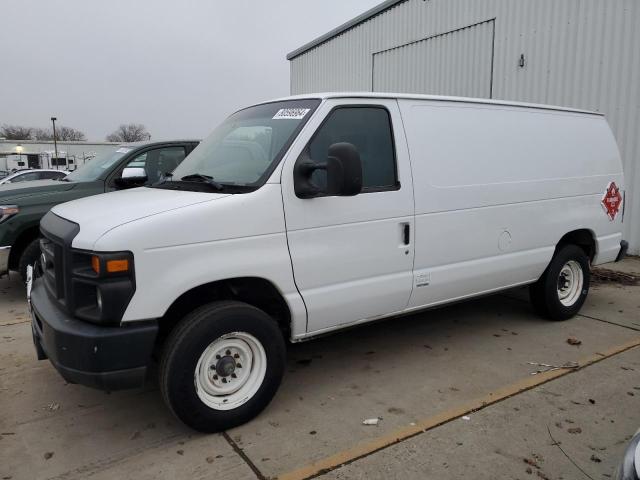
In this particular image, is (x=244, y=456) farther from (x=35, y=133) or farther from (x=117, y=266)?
(x=35, y=133)

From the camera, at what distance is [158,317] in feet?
9.66

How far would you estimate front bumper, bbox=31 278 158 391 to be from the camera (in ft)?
9.19

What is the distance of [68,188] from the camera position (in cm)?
645

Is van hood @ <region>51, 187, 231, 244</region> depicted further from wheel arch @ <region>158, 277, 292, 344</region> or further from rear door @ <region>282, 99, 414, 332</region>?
rear door @ <region>282, 99, 414, 332</region>

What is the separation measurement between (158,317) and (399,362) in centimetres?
227

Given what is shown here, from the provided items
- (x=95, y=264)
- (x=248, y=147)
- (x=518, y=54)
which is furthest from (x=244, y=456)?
(x=518, y=54)

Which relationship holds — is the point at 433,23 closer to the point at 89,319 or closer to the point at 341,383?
the point at 341,383

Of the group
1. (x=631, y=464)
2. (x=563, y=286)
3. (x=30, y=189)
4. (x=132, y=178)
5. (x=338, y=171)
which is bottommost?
(x=563, y=286)

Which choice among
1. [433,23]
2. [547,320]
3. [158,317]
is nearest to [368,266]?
[158,317]

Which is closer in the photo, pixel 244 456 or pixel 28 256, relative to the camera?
pixel 244 456

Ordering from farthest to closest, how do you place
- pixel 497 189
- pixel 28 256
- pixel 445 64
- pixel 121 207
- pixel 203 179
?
1. pixel 445 64
2. pixel 28 256
3. pixel 497 189
4. pixel 203 179
5. pixel 121 207

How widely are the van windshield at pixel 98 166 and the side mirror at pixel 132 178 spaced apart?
0.83 metres

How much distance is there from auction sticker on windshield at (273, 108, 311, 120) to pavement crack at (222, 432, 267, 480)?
7.10ft

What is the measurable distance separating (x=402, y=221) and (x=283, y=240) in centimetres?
102
